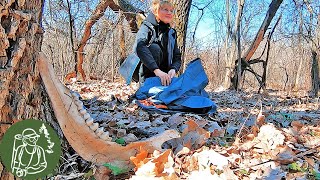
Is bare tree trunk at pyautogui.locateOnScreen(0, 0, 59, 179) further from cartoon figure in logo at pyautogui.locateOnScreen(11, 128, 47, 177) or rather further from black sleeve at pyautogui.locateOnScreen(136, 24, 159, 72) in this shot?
black sleeve at pyautogui.locateOnScreen(136, 24, 159, 72)

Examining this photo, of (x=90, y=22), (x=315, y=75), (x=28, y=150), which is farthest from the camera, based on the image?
(x=90, y=22)

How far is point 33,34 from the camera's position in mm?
1268

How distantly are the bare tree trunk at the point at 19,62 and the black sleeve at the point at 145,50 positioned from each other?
2.08m

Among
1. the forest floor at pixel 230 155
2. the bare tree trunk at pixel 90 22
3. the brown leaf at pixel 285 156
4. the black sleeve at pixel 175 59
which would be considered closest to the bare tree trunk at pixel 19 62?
the forest floor at pixel 230 155

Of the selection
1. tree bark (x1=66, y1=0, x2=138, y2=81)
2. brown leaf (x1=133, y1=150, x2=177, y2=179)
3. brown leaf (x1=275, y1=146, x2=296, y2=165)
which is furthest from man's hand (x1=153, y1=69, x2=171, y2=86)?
tree bark (x1=66, y1=0, x2=138, y2=81)

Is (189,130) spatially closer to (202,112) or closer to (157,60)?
(202,112)

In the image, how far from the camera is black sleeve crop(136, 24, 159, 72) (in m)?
3.40

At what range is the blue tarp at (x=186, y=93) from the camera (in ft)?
9.80

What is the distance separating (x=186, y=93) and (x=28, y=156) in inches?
86.1

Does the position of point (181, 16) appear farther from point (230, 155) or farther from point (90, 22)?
point (90, 22)

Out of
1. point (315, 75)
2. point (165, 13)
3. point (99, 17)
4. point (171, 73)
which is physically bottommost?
point (315, 75)

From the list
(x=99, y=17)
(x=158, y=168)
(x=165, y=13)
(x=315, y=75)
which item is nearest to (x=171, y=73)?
(x=165, y=13)

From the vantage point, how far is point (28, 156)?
1053 mm

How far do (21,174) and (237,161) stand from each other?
91cm
